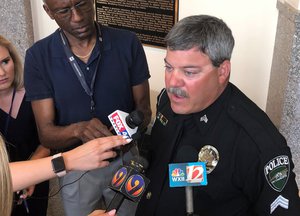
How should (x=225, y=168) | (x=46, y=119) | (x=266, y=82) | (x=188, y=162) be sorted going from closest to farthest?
1. (x=188, y=162)
2. (x=225, y=168)
3. (x=46, y=119)
4. (x=266, y=82)

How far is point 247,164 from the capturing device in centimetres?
130

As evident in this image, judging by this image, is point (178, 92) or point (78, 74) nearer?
point (178, 92)

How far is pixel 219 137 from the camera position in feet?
4.62

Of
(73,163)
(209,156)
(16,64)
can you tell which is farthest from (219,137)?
(16,64)

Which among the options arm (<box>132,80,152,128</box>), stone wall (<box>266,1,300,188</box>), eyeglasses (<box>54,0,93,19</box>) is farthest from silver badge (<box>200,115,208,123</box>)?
stone wall (<box>266,1,300,188</box>)

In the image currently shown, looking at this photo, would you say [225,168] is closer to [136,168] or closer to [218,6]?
[136,168]

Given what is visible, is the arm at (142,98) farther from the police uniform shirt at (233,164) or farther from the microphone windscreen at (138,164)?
the microphone windscreen at (138,164)

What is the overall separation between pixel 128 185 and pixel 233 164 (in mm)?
399

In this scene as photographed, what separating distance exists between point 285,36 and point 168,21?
984mm

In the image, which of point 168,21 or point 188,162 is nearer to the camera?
point 188,162

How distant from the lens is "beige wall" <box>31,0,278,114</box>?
2553mm

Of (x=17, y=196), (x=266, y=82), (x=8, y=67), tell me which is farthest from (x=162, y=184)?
(x=266, y=82)

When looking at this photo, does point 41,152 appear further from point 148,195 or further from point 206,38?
point 206,38

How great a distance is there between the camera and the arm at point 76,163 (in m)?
1.42
